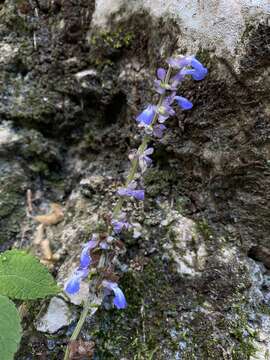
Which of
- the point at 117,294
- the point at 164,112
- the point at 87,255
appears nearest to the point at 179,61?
the point at 164,112

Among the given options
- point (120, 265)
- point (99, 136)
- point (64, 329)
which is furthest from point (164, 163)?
point (64, 329)

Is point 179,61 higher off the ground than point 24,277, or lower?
higher

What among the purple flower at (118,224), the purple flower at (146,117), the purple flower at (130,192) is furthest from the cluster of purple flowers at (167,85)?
the purple flower at (118,224)

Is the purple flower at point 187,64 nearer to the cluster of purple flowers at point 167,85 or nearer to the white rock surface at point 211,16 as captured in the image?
the cluster of purple flowers at point 167,85

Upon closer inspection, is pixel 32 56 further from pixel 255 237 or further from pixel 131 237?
Result: pixel 255 237

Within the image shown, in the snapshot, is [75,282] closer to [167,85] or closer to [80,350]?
[80,350]

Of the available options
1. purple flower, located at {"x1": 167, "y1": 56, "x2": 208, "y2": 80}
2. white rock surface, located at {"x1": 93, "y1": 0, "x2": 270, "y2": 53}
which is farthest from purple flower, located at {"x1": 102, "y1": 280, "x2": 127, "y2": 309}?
white rock surface, located at {"x1": 93, "y1": 0, "x2": 270, "y2": 53}

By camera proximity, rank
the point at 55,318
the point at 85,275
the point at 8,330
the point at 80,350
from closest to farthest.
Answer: the point at 8,330, the point at 80,350, the point at 85,275, the point at 55,318
